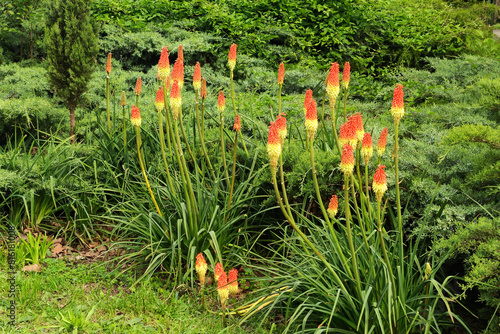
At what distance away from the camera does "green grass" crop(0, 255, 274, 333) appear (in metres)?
3.45

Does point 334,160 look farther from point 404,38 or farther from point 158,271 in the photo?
point 404,38

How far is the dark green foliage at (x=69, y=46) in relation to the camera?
5.77 meters

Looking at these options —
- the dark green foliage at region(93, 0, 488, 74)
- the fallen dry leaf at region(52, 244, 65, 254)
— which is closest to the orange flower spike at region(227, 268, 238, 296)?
the fallen dry leaf at region(52, 244, 65, 254)

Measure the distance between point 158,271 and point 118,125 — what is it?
185cm

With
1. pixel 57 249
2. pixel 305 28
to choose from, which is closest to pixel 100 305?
pixel 57 249

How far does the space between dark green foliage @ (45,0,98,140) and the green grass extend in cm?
239

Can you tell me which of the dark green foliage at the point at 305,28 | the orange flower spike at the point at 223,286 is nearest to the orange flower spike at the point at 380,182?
the orange flower spike at the point at 223,286

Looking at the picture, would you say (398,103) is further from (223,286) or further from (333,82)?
(223,286)

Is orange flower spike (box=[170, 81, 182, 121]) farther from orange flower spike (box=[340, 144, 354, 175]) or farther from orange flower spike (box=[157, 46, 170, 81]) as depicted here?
orange flower spike (box=[340, 144, 354, 175])

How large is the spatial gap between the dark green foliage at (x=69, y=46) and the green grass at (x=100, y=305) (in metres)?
2.39

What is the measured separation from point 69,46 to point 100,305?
3.27 m

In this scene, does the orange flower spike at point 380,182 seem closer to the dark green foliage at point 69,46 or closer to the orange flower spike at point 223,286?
the orange flower spike at point 223,286

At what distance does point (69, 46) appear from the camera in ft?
19.0

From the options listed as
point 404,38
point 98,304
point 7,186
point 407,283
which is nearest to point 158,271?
point 98,304
